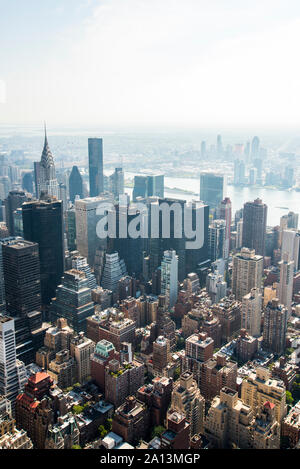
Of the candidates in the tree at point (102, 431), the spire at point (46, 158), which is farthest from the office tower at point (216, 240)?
the tree at point (102, 431)

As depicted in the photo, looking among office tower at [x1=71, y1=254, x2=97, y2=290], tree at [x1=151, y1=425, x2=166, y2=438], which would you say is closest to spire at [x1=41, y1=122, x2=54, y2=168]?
office tower at [x1=71, y1=254, x2=97, y2=290]

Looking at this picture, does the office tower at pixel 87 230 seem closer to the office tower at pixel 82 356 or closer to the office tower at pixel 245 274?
the office tower at pixel 245 274

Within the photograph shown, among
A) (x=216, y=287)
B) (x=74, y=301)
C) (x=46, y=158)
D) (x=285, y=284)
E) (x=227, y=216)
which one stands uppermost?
(x=46, y=158)

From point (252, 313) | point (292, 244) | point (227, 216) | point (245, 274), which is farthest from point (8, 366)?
point (227, 216)

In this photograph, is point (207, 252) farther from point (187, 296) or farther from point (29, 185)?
point (29, 185)

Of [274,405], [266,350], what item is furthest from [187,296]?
[274,405]

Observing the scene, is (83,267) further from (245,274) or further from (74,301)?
(245,274)
